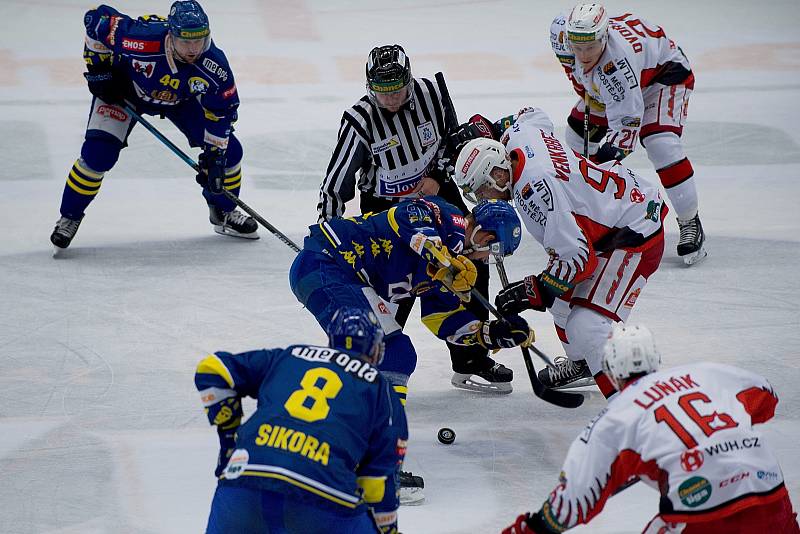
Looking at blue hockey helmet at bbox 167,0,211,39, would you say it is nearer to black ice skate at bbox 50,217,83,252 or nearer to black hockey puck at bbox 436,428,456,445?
black ice skate at bbox 50,217,83,252

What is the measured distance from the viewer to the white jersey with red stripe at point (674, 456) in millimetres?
2791

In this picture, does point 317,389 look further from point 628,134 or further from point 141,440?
point 628,134

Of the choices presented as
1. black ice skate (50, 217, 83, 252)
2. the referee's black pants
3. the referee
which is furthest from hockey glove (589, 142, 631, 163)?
black ice skate (50, 217, 83, 252)

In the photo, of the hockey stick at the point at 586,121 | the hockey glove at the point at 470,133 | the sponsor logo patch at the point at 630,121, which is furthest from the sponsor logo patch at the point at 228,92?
the sponsor logo patch at the point at 630,121

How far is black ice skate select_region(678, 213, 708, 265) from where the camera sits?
630cm

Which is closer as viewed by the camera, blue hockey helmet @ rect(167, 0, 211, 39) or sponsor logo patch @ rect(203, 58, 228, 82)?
blue hockey helmet @ rect(167, 0, 211, 39)

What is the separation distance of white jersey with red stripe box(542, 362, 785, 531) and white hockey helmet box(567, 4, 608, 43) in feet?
10.8

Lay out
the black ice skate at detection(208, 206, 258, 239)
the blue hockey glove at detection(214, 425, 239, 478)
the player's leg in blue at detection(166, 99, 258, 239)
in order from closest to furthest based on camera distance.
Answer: the blue hockey glove at detection(214, 425, 239, 478), the player's leg in blue at detection(166, 99, 258, 239), the black ice skate at detection(208, 206, 258, 239)

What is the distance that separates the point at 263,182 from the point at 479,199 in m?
3.32

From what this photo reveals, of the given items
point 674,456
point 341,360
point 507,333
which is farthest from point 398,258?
point 674,456

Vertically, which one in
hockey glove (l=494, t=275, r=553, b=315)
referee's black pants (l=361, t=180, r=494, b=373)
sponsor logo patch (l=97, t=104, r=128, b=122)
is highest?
hockey glove (l=494, t=275, r=553, b=315)

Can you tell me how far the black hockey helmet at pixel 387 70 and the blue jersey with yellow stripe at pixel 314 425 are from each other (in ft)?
6.91

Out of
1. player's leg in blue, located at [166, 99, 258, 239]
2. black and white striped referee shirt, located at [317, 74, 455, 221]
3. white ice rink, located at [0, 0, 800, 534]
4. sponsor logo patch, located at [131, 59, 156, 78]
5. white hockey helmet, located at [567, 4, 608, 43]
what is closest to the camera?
white ice rink, located at [0, 0, 800, 534]

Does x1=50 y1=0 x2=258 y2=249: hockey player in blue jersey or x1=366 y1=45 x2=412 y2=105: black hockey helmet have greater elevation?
x1=366 y1=45 x2=412 y2=105: black hockey helmet
